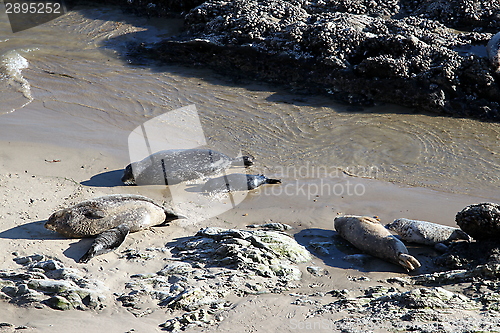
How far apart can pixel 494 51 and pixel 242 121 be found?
5009mm

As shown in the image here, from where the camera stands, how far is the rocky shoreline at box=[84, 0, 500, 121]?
29.8 ft

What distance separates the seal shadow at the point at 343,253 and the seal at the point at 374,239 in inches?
2.5

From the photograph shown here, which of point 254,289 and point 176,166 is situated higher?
point 176,166

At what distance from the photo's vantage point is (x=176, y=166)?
671 cm

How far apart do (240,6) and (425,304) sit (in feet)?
28.3

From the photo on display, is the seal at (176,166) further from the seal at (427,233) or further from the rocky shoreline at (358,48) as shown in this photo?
the rocky shoreline at (358,48)

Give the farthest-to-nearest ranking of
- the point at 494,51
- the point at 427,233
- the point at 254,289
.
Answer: the point at 494,51 < the point at 427,233 < the point at 254,289

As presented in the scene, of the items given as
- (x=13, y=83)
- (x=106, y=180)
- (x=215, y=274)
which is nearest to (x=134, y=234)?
(x=215, y=274)

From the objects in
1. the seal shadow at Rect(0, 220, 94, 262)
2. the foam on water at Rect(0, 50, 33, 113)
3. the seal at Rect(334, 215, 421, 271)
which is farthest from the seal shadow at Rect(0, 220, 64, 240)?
the foam on water at Rect(0, 50, 33, 113)

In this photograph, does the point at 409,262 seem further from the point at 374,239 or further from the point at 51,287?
the point at 51,287

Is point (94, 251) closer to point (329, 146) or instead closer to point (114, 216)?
point (114, 216)

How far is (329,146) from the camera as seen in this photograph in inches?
314

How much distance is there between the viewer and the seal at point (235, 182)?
6434mm

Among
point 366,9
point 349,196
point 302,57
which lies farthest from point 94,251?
point 366,9
